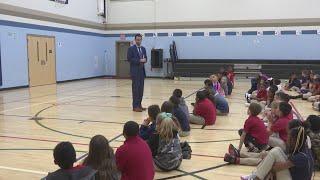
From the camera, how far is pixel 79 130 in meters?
6.91

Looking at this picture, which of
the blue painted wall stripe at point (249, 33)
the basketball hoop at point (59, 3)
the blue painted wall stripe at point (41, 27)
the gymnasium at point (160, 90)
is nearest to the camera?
the gymnasium at point (160, 90)

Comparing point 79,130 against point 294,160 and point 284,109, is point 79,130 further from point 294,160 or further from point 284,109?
point 294,160

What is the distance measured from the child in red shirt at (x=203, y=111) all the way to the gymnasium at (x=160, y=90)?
0.03m

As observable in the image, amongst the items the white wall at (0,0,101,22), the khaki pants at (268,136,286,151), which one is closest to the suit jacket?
the khaki pants at (268,136,286,151)

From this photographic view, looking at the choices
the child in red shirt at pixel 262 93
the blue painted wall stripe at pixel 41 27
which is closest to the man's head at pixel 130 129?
the child in red shirt at pixel 262 93

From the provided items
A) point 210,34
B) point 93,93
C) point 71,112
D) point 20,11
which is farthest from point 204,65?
point 71,112

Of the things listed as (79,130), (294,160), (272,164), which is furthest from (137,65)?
(294,160)

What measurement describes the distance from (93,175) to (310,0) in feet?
60.0

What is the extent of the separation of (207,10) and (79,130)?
47.2ft

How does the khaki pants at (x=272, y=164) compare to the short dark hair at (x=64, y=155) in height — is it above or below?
below

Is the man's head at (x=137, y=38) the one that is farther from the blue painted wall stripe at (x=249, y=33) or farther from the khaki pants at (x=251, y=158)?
the blue painted wall stripe at (x=249, y=33)

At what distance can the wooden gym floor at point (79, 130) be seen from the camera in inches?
182

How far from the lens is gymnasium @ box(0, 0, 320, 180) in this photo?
3595 mm

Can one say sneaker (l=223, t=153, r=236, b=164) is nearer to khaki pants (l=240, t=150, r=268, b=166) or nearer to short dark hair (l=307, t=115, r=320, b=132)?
khaki pants (l=240, t=150, r=268, b=166)
